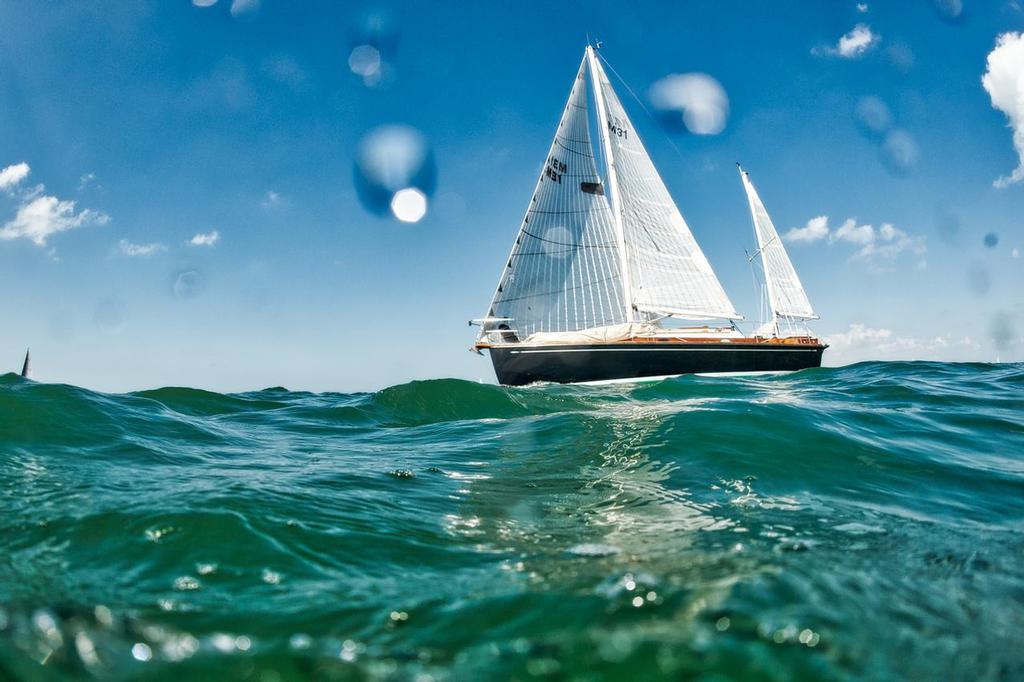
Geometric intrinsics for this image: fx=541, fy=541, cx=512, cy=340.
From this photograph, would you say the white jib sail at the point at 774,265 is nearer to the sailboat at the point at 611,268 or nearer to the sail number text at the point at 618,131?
the sailboat at the point at 611,268

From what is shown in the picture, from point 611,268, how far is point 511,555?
1102 inches

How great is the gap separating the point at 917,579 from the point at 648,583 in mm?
1517

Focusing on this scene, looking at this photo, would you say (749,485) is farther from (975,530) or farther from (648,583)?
(648,583)

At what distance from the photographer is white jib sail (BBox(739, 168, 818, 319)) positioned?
127 ft

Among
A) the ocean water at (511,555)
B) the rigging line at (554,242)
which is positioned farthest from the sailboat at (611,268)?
the ocean water at (511,555)

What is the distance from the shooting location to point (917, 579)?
9.56ft

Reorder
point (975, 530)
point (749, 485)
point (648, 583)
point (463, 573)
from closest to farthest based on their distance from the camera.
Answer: point (648, 583) → point (463, 573) → point (975, 530) → point (749, 485)

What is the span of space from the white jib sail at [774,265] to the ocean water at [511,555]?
3319 centimetres

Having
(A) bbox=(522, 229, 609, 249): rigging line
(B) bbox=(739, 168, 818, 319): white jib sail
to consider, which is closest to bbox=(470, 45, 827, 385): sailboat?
(A) bbox=(522, 229, 609, 249): rigging line

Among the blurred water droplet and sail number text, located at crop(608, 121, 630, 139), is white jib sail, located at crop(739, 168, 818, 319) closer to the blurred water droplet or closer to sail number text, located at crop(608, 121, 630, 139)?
sail number text, located at crop(608, 121, 630, 139)

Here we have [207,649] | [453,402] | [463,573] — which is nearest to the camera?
[207,649]

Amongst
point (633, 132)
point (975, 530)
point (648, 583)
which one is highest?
point (633, 132)

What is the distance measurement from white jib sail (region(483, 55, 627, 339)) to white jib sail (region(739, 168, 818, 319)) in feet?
48.5

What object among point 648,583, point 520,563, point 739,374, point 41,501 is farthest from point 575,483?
point 739,374
